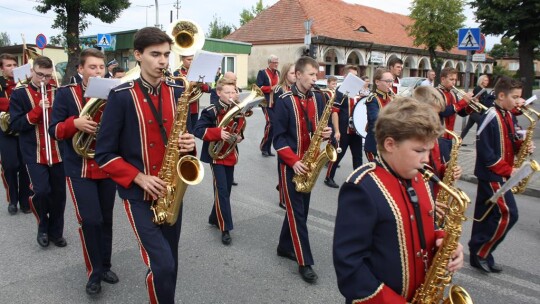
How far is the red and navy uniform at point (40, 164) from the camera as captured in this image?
4918mm

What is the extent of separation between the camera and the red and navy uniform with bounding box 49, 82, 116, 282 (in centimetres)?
383

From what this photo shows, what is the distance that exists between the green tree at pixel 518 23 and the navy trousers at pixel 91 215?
15.2 metres

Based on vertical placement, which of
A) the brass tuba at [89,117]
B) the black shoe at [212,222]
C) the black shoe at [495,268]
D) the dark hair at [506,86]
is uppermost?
the dark hair at [506,86]

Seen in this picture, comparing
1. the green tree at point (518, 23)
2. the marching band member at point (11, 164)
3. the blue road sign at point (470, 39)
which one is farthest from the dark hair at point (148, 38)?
the green tree at point (518, 23)

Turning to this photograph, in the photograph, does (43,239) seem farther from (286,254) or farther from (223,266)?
(286,254)

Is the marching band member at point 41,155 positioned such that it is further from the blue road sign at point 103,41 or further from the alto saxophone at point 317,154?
the blue road sign at point 103,41

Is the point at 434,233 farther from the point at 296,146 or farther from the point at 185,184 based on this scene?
the point at 296,146

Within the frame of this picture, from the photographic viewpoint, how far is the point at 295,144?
14.6 feet

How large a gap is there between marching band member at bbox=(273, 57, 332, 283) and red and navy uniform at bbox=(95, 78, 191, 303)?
1375mm

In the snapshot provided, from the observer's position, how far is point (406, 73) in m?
42.8

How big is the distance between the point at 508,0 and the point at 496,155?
1332 cm

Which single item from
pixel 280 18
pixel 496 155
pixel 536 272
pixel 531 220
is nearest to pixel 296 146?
pixel 496 155

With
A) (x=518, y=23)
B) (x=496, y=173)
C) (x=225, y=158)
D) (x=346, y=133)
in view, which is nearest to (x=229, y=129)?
(x=225, y=158)

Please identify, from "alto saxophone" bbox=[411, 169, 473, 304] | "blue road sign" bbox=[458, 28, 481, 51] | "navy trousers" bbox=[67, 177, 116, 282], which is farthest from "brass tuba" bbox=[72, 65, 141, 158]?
"blue road sign" bbox=[458, 28, 481, 51]
